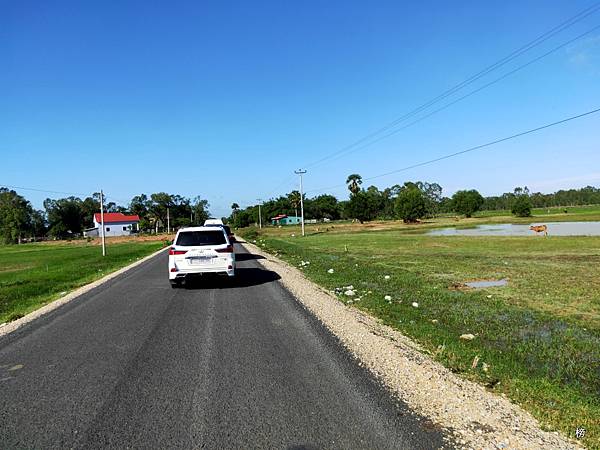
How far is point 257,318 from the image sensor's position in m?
9.22

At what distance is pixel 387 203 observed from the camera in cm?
14900

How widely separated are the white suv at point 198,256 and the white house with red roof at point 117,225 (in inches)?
4676

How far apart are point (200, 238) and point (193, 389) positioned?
369 inches

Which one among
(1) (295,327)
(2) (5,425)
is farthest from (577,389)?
(2) (5,425)

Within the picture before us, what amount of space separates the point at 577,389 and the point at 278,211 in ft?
509

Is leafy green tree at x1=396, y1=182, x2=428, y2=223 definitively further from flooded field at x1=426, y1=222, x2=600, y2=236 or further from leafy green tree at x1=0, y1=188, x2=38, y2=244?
leafy green tree at x1=0, y1=188, x2=38, y2=244

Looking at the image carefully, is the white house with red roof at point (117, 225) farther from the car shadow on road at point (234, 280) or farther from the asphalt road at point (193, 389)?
the asphalt road at point (193, 389)

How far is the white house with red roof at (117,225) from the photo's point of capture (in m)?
123

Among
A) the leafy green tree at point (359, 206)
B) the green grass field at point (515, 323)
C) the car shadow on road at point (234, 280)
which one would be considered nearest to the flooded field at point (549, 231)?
the green grass field at point (515, 323)

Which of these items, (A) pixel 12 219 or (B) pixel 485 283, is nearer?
(B) pixel 485 283

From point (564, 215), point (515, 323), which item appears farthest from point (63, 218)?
point (515, 323)

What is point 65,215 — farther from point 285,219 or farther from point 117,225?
point 285,219

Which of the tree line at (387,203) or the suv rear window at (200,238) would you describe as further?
the tree line at (387,203)

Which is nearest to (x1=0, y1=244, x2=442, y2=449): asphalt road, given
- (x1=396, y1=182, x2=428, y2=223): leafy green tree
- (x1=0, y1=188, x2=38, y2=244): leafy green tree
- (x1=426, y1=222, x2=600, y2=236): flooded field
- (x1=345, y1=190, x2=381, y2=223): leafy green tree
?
(x1=426, y1=222, x2=600, y2=236): flooded field
